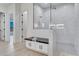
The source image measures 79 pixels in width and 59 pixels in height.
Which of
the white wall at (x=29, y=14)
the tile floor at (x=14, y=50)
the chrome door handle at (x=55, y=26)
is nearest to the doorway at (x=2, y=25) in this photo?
the tile floor at (x=14, y=50)

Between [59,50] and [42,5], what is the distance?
731 mm

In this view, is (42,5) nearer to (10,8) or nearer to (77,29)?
(10,8)

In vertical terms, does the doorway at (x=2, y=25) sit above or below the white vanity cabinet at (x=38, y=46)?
above

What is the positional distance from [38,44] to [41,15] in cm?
44

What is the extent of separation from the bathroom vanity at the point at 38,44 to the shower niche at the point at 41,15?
0.62ft

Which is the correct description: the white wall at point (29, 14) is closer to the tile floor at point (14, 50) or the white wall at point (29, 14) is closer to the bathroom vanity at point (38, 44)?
the bathroom vanity at point (38, 44)

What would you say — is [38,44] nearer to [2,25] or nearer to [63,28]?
[63,28]

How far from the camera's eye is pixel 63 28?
147 centimetres

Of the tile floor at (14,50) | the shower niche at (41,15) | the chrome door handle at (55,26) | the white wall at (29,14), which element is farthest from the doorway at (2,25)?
the chrome door handle at (55,26)

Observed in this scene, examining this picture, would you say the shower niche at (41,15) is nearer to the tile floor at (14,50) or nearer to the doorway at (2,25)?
the tile floor at (14,50)

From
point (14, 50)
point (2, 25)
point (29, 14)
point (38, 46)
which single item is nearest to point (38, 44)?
point (38, 46)

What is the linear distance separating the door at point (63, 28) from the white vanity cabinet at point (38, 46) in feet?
0.46

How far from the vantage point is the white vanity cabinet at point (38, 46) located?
1479mm

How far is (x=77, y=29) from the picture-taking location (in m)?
1.45
